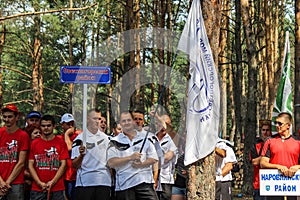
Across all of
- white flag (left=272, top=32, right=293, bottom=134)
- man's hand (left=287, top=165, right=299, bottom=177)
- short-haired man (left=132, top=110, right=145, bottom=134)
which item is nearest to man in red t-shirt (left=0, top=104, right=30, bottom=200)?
short-haired man (left=132, top=110, right=145, bottom=134)

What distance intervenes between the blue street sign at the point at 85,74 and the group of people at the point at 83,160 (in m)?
0.53

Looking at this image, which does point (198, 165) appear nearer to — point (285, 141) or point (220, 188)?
point (285, 141)

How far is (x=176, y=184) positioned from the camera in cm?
977

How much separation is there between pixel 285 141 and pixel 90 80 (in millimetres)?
3066

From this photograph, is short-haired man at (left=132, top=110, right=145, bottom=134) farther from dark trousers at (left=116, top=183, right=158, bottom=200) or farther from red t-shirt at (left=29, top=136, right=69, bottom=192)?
red t-shirt at (left=29, top=136, right=69, bottom=192)

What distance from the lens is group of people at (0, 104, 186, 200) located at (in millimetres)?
8375

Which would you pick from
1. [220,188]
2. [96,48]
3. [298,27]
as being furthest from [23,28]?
[220,188]

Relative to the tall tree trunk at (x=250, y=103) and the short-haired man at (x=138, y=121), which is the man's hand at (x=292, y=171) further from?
the tall tree trunk at (x=250, y=103)

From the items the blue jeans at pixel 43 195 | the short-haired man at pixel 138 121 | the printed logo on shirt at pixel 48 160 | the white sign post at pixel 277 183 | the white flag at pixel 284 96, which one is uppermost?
the white flag at pixel 284 96

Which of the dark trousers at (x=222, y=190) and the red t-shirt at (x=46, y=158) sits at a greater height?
the red t-shirt at (x=46, y=158)

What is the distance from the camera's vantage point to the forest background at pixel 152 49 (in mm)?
18828

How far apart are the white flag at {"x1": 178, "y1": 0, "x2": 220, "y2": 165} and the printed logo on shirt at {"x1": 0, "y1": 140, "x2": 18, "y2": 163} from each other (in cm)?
233

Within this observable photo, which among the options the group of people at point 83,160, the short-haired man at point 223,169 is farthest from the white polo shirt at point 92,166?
the short-haired man at point 223,169

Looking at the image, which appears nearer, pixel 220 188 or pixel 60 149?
pixel 60 149
